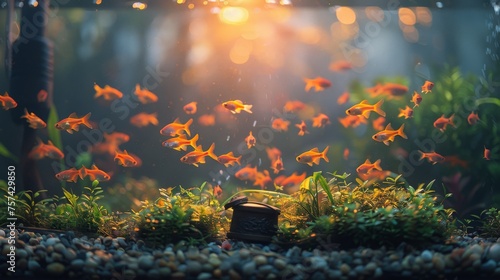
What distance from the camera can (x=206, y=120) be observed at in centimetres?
1005

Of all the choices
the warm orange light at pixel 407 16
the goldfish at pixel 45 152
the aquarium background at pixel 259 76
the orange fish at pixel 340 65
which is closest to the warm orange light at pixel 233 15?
the aquarium background at pixel 259 76

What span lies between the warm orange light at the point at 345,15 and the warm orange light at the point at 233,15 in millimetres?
2108

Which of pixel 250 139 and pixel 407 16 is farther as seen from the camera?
pixel 407 16

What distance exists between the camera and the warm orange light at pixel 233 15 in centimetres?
893

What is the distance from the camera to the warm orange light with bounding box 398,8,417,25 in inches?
361

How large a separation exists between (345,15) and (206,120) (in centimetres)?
372

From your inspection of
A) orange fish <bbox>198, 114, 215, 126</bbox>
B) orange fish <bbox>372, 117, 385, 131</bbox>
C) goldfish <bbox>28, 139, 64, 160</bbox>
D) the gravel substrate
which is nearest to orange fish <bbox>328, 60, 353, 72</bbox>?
orange fish <bbox>372, 117, 385, 131</bbox>

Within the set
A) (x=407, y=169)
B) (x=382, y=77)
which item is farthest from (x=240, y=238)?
(x=382, y=77)

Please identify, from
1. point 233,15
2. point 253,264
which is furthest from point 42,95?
point 253,264

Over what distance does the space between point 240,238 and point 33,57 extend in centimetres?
467

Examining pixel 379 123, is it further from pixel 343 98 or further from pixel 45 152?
pixel 45 152

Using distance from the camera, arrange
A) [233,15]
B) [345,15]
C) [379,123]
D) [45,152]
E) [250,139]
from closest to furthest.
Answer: [45,152], [250,139], [379,123], [233,15], [345,15]

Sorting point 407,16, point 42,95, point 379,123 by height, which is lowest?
point 379,123

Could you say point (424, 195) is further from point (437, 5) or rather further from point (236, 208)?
point (437, 5)
